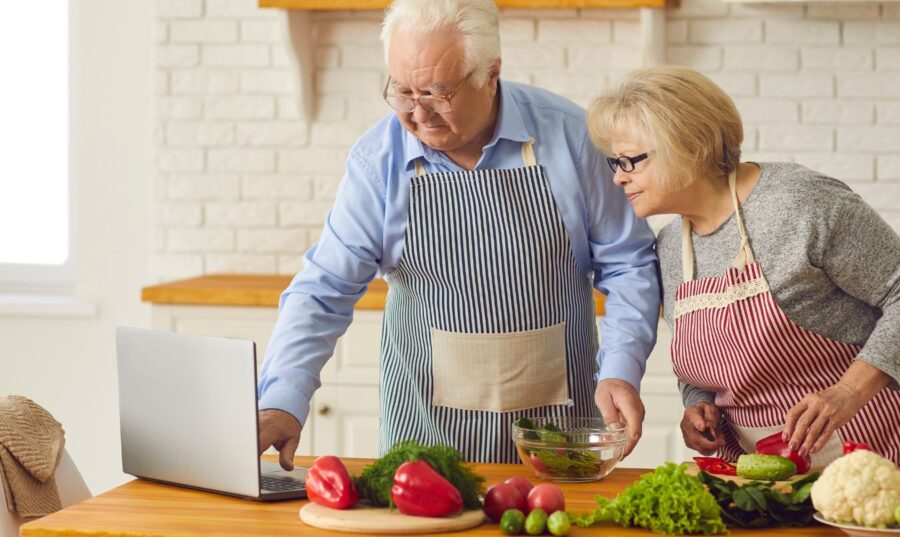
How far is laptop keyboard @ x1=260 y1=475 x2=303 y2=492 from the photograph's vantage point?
1.74m

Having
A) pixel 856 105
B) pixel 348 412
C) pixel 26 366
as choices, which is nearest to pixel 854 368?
pixel 348 412

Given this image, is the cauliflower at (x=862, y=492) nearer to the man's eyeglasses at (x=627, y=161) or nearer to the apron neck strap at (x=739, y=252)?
the apron neck strap at (x=739, y=252)

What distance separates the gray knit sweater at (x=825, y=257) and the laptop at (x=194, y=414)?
2.96ft

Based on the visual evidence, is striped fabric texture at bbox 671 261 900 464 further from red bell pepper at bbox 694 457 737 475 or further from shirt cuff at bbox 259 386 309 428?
shirt cuff at bbox 259 386 309 428

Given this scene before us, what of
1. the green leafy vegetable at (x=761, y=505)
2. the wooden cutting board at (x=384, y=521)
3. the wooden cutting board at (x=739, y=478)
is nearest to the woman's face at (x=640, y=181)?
the wooden cutting board at (x=739, y=478)

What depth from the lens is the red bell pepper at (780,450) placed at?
1.87 meters

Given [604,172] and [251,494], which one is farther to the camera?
[604,172]

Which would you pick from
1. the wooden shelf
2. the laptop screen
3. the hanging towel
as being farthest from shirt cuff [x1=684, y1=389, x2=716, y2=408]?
the wooden shelf

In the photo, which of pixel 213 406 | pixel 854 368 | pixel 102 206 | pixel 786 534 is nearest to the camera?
pixel 786 534

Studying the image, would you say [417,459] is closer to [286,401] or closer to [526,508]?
[526,508]

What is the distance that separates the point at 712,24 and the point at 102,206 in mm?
2293

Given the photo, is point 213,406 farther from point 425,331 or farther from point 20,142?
point 20,142

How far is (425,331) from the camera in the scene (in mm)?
2240

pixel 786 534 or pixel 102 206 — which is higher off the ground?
pixel 102 206
